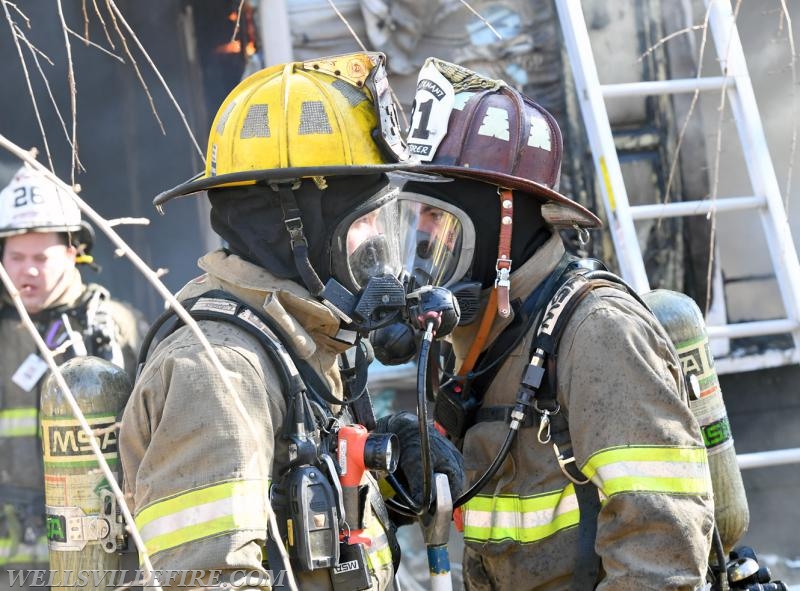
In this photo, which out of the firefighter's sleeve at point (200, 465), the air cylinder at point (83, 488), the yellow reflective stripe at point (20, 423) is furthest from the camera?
the yellow reflective stripe at point (20, 423)

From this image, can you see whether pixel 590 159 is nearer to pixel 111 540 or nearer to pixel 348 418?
pixel 348 418

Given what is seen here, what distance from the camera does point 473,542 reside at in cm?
278

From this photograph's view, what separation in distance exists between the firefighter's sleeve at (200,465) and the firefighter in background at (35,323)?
2.50 m

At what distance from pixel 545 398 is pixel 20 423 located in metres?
2.94

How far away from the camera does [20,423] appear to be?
472 centimetres

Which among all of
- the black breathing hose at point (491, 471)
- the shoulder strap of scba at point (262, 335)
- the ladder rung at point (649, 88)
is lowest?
the black breathing hose at point (491, 471)

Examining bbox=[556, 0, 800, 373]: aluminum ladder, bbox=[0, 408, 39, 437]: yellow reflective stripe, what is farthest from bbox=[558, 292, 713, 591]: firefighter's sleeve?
bbox=[0, 408, 39, 437]: yellow reflective stripe

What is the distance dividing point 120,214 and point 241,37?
2.00 metres

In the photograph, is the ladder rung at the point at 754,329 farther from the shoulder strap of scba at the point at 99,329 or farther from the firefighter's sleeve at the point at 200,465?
the firefighter's sleeve at the point at 200,465

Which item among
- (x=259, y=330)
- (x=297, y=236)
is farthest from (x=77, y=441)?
(x=297, y=236)

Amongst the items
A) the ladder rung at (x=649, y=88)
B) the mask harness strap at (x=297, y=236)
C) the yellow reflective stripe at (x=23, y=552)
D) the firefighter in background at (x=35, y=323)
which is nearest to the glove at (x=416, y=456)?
the mask harness strap at (x=297, y=236)

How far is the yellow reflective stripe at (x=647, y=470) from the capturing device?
237 centimetres

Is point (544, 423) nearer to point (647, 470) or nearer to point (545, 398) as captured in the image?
point (545, 398)

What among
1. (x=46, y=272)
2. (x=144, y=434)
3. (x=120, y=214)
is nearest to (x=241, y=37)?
(x=46, y=272)
